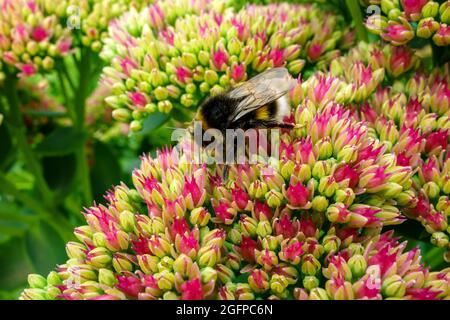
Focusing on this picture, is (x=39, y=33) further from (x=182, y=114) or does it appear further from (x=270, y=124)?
(x=270, y=124)

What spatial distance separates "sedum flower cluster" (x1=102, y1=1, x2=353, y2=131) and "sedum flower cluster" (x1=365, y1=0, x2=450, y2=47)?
0.62 feet

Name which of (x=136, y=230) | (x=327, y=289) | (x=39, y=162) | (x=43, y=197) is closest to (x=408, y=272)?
(x=327, y=289)

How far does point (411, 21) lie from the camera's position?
1.39 metres

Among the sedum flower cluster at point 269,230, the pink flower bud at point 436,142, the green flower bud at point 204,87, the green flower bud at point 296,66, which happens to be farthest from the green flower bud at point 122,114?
the pink flower bud at point 436,142

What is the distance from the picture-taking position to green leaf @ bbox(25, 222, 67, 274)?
6.46ft

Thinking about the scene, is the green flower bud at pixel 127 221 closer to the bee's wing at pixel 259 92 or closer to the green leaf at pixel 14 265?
the bee's wing at pixel 259 92

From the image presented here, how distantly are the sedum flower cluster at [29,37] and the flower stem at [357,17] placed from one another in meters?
0.81

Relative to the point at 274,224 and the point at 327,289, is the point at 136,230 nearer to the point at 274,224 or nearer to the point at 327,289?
the point at 274,224

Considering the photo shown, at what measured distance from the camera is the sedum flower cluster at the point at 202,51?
58.0 inches

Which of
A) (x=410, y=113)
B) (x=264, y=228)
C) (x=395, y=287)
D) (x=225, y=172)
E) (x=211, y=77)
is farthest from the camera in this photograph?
(x=211, y=77)

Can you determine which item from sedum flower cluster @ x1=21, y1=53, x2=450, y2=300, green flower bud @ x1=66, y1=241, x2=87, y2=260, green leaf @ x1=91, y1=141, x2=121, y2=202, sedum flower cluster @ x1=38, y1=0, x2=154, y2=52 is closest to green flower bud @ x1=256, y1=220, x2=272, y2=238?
sedum flower cluster @ x1=21, y1=53, x2=450, y2=300

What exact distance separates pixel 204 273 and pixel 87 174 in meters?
1.16

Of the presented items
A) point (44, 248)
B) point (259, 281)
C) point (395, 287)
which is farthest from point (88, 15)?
point (395, 287)

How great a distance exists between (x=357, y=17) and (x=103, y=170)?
1.07 m
